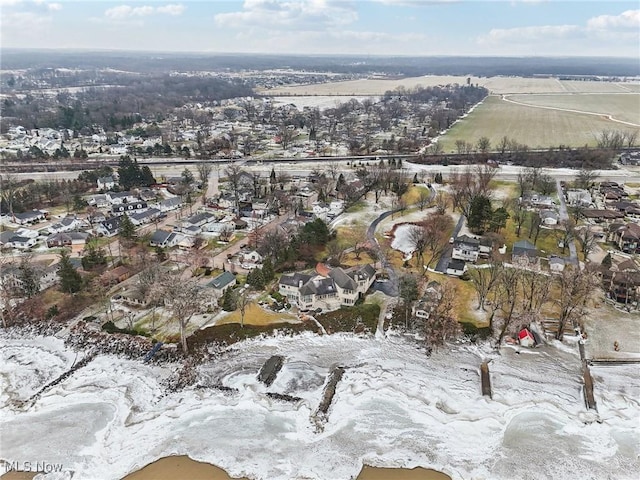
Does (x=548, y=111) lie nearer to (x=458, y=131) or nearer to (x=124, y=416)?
(x=458, y=131)

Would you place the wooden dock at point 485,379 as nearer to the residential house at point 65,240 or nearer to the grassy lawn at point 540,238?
the grassy lawn at point 540,238

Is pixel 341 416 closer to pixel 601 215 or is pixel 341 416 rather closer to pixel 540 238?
pixel 540 238

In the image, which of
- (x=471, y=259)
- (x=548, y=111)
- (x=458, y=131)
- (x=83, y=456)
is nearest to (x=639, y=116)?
(x=548, y=111)

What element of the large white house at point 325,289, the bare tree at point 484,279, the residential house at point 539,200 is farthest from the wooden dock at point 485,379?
the residential house at point 539,200

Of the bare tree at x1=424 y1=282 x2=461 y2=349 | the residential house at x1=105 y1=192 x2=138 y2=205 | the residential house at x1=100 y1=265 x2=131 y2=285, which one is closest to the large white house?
the bare tree at x1=424 y1=282 x2=461 y2=349

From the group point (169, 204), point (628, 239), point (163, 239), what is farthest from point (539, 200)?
point (169, 204)

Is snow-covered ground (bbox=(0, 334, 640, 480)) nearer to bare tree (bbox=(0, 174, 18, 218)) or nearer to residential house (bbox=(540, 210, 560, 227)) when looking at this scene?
residential house (bbox=(540, 210, 560, 227))
